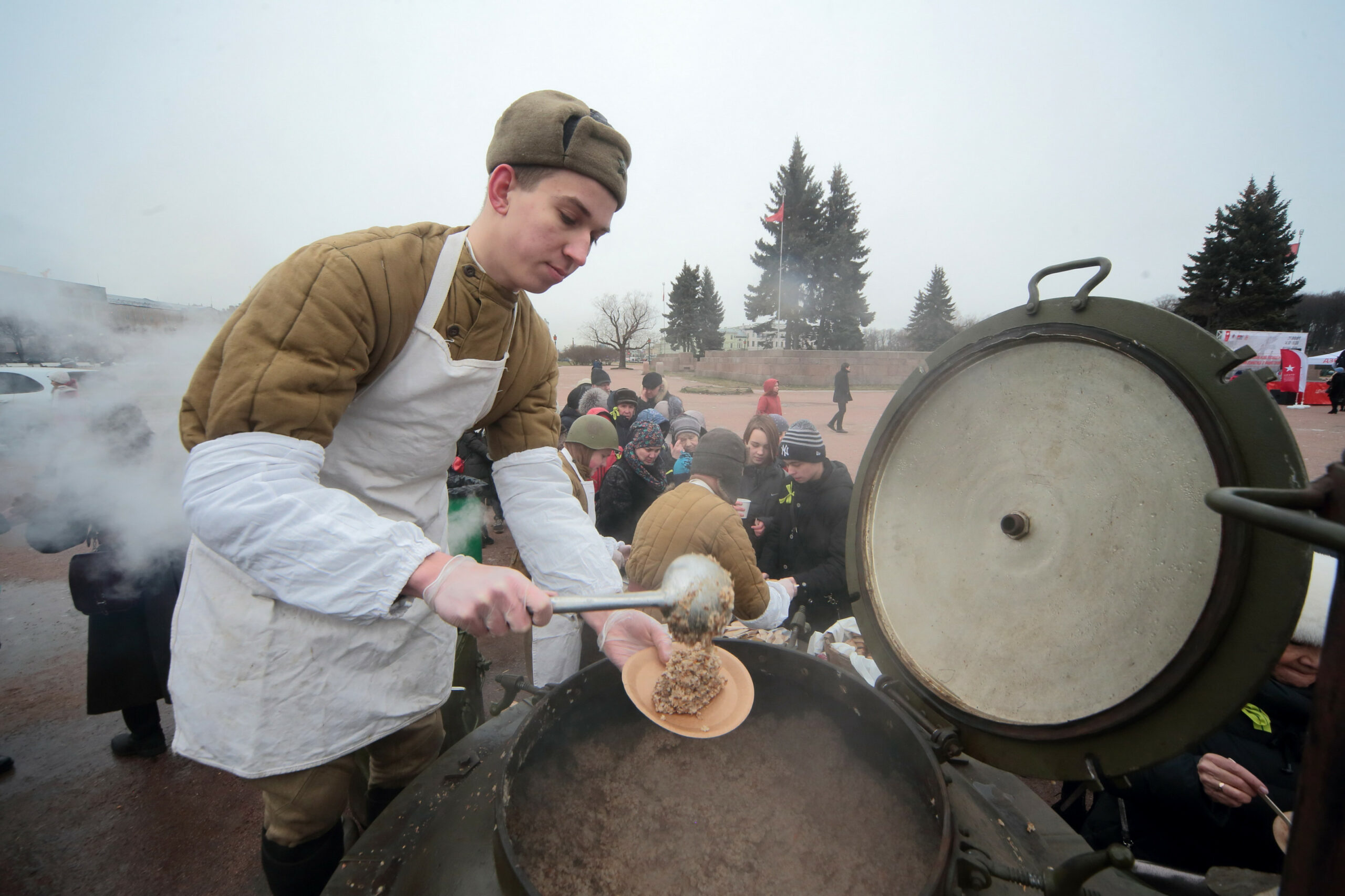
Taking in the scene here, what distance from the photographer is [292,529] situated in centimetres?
109

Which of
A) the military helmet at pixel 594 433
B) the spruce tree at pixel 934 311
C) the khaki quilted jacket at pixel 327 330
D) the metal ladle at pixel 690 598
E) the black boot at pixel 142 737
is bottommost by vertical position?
the black boot at pixel 142 737

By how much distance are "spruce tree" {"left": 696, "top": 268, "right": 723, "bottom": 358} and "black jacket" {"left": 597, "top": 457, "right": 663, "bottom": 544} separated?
125 ft

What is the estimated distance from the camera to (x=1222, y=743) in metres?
1.80

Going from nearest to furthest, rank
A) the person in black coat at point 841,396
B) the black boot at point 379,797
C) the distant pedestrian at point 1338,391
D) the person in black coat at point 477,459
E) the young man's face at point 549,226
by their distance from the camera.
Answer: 1. the young man's face at point 549,226
2. the black boot at point 379,797
3. the person in black coat at point 477,459
4. the person in black coat at point 841,396
5. the distant pedestrian at point 1338,391

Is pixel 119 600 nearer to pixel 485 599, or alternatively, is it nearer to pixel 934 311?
pixel 485 599

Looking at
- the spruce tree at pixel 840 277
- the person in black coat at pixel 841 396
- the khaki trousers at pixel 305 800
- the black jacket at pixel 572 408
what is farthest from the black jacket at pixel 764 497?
the spruce tree at pixel 840 277

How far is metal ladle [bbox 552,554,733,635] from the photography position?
1.25 meters

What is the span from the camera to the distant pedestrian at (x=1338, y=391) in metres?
15.3

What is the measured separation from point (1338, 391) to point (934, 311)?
80.4 ft

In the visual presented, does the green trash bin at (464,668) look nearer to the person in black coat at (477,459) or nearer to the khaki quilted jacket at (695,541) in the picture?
the khaki quilted jacket at (695,541)

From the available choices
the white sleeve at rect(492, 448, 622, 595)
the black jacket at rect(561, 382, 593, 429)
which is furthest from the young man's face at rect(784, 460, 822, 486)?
the black jacket at rect(561, 382, 593, 429)

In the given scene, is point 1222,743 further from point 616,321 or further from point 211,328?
point 616,321

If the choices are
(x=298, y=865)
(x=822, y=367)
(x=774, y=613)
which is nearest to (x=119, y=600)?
(x=298, y=865)

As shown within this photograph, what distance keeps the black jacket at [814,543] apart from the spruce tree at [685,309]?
41319 mm
